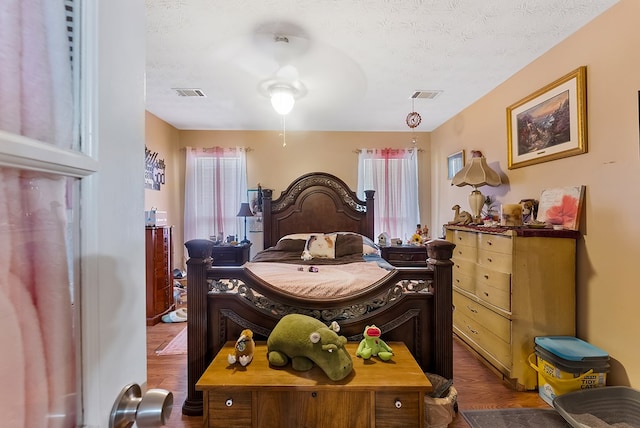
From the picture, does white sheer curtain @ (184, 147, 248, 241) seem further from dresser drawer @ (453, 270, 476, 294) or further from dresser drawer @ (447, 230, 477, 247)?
dresser drawer @ (453, 270, 476, 294)

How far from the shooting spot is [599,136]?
207 cm

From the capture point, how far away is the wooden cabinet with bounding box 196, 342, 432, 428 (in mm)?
1438

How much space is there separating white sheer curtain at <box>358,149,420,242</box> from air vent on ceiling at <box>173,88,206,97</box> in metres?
2.49

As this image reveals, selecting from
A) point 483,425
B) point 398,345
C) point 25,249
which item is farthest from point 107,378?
point 483,425

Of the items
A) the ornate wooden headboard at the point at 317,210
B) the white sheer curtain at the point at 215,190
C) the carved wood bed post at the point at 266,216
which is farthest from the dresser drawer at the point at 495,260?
the white sheer curtain at the point at 215,190

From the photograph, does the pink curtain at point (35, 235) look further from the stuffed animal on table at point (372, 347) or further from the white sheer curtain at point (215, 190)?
the white sheer curtain at point (215, 190)

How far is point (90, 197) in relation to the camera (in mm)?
411

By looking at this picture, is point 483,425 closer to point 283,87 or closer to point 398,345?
point 398,345

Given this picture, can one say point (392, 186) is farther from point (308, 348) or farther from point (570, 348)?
point (308, 348)

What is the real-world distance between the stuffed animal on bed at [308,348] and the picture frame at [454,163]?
3.24 metres

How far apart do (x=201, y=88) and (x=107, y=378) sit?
3353 millimetres

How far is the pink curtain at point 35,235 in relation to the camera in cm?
32

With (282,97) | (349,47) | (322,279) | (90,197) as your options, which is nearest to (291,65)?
(282,97)

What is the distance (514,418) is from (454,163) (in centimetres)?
308
